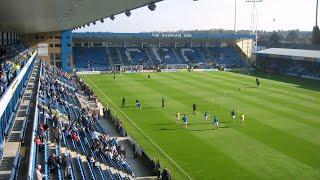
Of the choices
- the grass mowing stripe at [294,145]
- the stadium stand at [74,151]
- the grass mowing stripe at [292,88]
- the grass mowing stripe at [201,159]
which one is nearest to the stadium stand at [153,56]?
the grass mowing stripe at [292,88]

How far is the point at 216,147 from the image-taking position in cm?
2294

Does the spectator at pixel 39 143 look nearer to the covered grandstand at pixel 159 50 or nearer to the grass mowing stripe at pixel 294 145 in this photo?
the grass mowing stripe at pixel 294 145

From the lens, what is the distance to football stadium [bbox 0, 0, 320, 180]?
1544 centimetres

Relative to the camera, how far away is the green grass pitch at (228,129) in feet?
65.0

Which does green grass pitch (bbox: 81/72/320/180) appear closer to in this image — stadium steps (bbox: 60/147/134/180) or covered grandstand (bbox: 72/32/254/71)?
stadium steps (bbox: 60/147/134/180)

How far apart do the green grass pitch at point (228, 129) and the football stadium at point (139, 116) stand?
0.07 meters

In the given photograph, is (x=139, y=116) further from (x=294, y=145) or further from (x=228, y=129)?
(x=294, y=145)

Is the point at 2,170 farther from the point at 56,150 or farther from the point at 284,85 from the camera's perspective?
the point at 284,85

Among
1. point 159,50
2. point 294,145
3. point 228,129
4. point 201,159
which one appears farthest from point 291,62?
point 201,159

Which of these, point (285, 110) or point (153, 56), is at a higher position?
point (153, 56)

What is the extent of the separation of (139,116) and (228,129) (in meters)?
7.29

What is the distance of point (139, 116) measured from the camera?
31484mm

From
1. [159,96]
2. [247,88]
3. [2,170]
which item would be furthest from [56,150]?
[247,88]

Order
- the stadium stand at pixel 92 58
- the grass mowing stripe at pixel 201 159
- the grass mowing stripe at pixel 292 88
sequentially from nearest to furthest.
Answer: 1. the grass mowing stripe at pixel 201 159
2. the grass mowing stripe at pixel 292 88
3. the stadium stand at pixel 92 58
